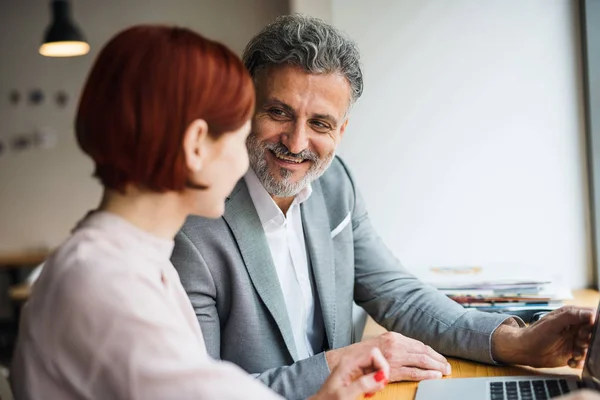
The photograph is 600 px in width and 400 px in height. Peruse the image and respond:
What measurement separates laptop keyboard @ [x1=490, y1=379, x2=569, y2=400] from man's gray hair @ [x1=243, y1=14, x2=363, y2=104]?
0.79m

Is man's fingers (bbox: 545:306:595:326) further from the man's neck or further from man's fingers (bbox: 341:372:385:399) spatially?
the man's neck

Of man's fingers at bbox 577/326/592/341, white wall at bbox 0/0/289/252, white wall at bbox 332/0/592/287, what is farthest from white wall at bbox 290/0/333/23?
white wall at bbox 0/0/289/252

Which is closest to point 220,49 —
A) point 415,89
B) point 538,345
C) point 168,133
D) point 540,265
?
point 168,133

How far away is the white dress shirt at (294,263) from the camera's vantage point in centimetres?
187

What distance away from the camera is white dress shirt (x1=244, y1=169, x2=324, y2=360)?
187 centimetres

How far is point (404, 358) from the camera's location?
1589mm

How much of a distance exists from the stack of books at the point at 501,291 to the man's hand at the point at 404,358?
0.48 meters

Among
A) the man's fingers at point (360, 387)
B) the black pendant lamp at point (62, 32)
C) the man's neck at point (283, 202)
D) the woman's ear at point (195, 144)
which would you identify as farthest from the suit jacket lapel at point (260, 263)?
the black pendant lamp at point (62, 32)

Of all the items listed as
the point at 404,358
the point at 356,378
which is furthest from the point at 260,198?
the point at 356,378

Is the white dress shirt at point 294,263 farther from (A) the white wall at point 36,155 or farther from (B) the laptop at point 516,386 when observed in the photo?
(A) the white wall at point 36,155

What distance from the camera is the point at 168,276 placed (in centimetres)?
112

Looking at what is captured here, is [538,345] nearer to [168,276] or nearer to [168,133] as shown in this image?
[168,276]

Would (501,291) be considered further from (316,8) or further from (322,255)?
(316,8)

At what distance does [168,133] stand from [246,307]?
2.57ft
